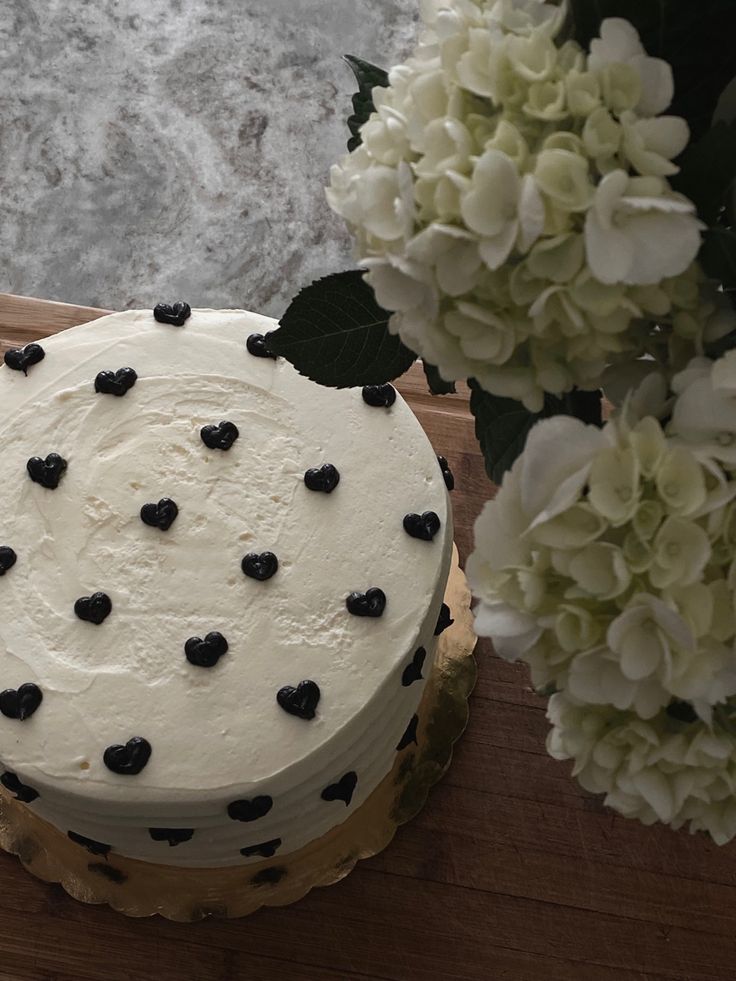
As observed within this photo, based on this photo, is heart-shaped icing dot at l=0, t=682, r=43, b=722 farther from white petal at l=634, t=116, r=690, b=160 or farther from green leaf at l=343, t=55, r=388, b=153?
white petal at l=634, t=116, r=690, b=160

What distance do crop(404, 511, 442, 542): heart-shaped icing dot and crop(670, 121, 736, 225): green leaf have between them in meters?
0.67

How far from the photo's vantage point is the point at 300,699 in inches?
45.4

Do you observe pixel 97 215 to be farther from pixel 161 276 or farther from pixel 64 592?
pixel 64 592

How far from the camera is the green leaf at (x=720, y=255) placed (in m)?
0.60

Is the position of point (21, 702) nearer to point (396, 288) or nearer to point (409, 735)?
point (409, 735)

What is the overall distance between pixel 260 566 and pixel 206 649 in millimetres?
116

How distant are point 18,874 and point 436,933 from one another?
1.98 feet

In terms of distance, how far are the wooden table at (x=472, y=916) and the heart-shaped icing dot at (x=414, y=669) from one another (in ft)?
1.11

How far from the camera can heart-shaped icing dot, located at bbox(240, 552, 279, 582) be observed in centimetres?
121

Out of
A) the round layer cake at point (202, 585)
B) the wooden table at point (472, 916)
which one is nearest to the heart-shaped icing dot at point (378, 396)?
the round layer cake at point (202, 585)

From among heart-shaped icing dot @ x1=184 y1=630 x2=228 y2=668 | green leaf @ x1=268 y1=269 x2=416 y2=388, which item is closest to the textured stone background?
heart-shaped icing dot @ x1=184 y1=630 x2=228 y2=668

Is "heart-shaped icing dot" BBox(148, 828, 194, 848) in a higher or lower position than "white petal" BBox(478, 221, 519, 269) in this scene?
lower

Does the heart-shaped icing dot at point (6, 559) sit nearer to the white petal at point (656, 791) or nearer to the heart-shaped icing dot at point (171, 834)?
the heart-shaped icing dot at point (171, 834)

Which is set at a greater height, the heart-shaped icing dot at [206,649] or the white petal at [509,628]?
the white petal at [509,628]
